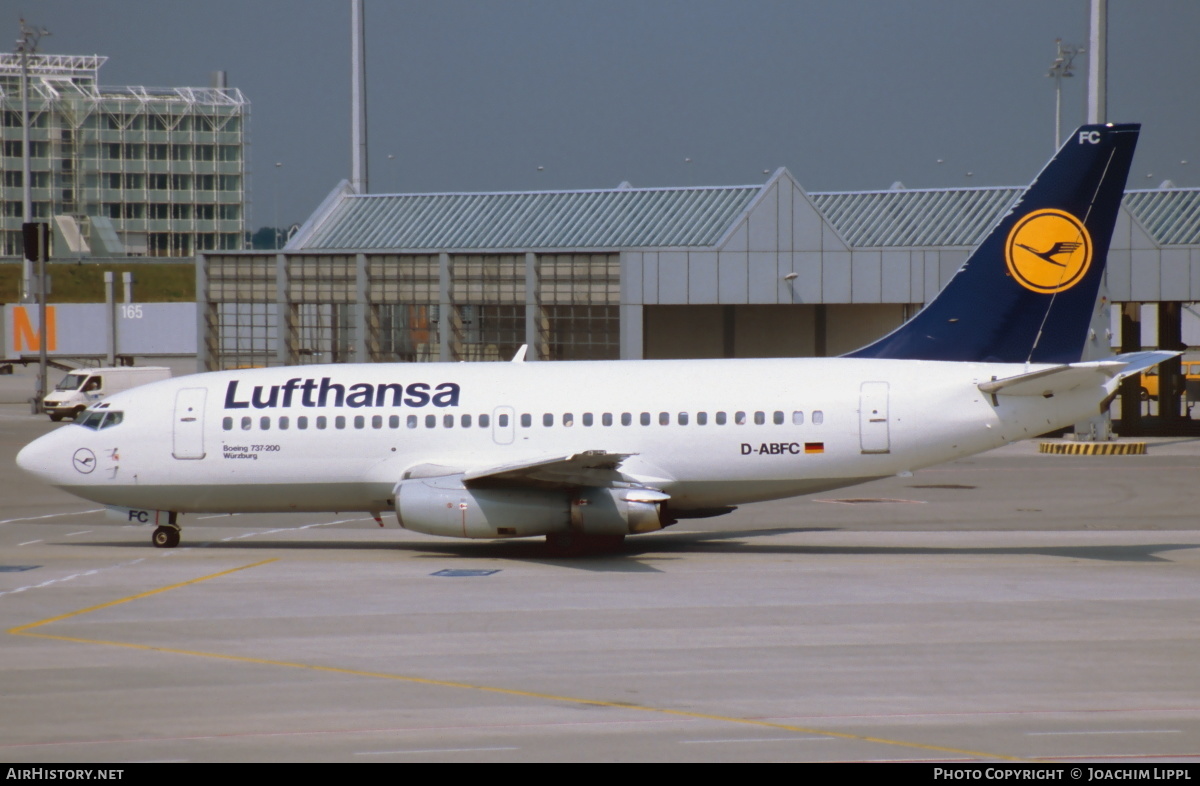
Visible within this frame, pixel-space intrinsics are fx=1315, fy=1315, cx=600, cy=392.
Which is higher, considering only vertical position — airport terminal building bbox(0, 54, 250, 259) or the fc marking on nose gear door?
airport terminal building bbox(0, 54, 250, 259)

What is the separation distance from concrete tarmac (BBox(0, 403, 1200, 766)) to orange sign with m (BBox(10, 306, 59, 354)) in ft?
220

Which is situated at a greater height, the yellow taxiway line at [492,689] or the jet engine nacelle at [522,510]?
the jet engine nacelle at [522,510]

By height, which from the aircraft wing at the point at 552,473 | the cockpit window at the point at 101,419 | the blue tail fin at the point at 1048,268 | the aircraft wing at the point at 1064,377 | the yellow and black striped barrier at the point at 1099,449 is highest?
the blue tail fin at the point at 1048,268

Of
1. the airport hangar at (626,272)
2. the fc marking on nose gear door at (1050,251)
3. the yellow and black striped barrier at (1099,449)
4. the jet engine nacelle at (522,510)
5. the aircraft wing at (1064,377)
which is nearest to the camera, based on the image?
the aircraft wing at (1064,377)

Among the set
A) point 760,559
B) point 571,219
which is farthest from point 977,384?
point 571,219

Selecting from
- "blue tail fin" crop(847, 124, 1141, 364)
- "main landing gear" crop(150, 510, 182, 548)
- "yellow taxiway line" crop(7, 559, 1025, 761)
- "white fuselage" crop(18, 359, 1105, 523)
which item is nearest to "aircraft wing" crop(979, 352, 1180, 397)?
"white fuselage" crop(18, 359, 1105, 523)

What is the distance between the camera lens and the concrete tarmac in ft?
43.5

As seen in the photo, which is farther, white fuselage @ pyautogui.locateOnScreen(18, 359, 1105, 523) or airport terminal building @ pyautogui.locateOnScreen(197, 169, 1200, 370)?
airport terminal building @ pyautogui.locateOnScreen(197, 169, 1200, 370)

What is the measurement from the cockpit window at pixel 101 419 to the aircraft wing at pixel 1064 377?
17934 millimetres

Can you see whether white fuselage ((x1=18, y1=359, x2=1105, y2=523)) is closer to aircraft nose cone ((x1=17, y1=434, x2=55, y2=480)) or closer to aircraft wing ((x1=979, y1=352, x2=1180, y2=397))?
aircraft nose cone ((x1=17, y1=434, x2=55, y2=480))

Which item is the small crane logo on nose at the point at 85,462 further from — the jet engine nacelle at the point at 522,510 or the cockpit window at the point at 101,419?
the jet engine nacelle at the point at 522,510

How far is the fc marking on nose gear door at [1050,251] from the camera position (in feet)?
84.9

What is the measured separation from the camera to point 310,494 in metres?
27.2

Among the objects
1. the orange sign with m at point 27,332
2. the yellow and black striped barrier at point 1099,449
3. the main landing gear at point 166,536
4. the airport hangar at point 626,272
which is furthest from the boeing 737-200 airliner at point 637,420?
the orange sign with m at point 27,332
